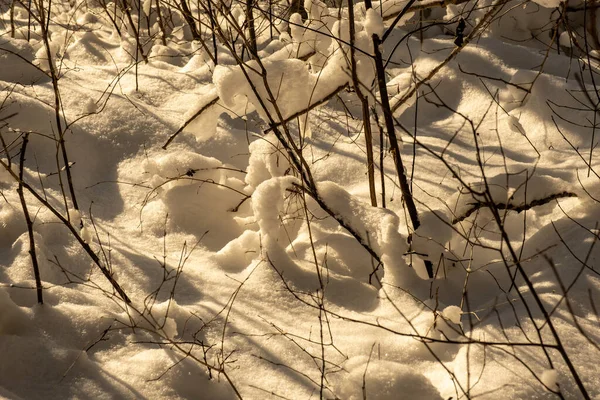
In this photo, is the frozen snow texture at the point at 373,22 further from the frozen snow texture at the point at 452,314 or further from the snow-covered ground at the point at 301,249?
the frozen snow texture at the point at 452,314

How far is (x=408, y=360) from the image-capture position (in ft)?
5.86

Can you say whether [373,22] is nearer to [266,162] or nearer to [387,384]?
[266,162]

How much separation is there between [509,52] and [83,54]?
2496 millimetres

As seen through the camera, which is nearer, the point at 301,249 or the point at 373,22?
the point at 373,22

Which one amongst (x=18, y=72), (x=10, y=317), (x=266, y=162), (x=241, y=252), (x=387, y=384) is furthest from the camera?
(x=18, y=72)

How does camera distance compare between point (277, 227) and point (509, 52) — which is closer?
point (277, 227)

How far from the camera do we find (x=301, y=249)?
2316 millimetres

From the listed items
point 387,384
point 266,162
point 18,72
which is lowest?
point 387,384

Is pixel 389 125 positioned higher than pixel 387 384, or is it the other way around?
pixel 389 125

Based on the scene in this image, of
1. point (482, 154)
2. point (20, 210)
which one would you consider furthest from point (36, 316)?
point (482, 154)

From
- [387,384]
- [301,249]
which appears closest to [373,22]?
[301,249]

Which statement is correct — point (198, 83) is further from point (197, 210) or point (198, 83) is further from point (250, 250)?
point (250, 250)

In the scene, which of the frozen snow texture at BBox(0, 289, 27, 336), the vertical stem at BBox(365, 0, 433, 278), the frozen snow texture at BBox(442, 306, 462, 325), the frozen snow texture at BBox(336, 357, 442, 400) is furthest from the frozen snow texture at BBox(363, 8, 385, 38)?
the frozen snow texture at BBox(0, 289, 27, 336)

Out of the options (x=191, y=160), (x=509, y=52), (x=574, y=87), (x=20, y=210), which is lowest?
(x=20, y=210)
